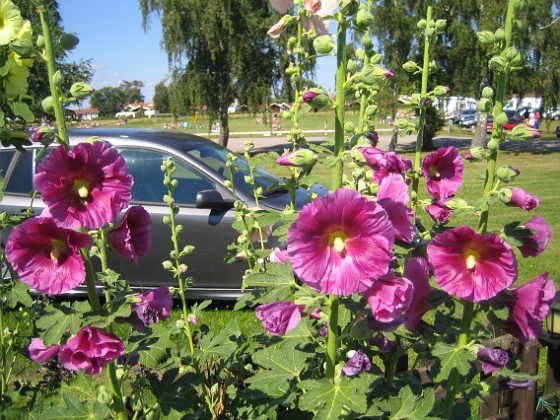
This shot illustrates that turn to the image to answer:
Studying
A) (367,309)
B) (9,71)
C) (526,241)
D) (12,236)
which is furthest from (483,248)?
(9,71)

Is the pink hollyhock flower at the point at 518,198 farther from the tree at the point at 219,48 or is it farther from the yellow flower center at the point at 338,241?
the tree at the point at 219,48

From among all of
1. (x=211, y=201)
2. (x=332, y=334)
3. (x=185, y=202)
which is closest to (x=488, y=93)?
(x=332, y=334)

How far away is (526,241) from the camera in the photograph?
4.64 feet

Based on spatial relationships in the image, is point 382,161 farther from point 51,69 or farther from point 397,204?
point 51,69

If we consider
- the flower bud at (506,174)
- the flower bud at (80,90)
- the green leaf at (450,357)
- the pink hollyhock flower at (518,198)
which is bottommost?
the green leaf at (450,357)

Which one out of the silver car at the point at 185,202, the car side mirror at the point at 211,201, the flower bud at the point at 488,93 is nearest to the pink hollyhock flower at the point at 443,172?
the flower bud at the point at 488,93

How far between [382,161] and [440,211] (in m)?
0.52

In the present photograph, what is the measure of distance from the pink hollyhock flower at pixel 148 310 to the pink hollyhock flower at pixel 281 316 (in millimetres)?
252

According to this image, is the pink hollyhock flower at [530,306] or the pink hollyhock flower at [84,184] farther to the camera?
the pink hollyhock flower at [530,306]

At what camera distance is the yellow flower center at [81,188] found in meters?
1.16

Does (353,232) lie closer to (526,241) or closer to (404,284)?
(404,284)

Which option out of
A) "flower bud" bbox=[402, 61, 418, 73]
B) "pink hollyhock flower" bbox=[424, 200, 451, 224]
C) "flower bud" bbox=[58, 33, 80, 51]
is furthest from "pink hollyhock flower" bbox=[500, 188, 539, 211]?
"flower bud" bbox=[58, 33, 80, 51]

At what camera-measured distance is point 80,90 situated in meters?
1.36

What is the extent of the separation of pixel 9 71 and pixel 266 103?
18.7 meters
